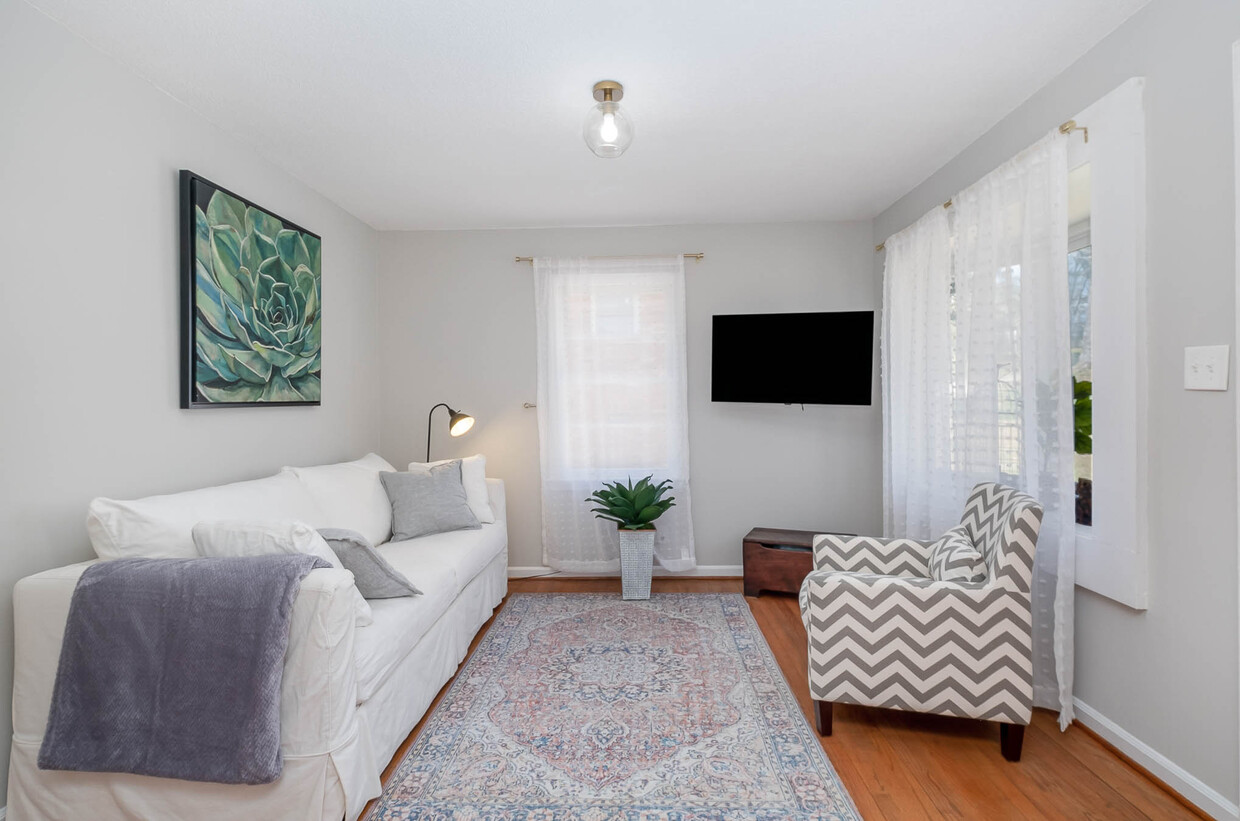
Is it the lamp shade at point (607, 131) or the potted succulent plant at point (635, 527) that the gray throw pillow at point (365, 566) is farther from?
the potted succulent plant at point (635, 527)

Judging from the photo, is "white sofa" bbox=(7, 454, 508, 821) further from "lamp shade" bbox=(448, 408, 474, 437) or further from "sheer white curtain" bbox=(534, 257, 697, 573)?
"sheer white curtain" bbox=(534, 257, 697, 573)

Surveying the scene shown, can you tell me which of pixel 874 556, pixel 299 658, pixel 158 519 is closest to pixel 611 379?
pixel 874 556

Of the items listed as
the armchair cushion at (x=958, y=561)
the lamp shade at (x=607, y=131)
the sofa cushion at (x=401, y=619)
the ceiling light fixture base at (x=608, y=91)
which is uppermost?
the ceiling light fixture base at (x=608, y=91)

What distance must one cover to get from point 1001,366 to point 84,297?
137 inches

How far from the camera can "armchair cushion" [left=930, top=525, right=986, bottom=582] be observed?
235 cm

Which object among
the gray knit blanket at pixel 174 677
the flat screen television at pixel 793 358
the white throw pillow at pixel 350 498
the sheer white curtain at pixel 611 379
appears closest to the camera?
the gray knit blanket at pixel 174 677

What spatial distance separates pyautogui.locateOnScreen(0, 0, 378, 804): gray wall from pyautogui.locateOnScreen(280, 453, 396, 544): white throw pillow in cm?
33

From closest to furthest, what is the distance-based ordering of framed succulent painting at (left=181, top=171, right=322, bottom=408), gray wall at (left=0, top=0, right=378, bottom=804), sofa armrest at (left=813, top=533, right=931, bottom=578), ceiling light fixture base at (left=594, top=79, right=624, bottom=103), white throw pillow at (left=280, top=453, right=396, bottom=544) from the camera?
gray wall at (left=0, top=0, right=378, bottom=804), ceiling light fixture base at (left=594, top=79, right=624, bottom=103), framed succulent painting at (left=181, top=171, right=322, bottom=408), sofa armrest at (left=813, top=533, right=931, bottom=578), white throw pillow at (left=280, top=453, right=396, bottom=544)

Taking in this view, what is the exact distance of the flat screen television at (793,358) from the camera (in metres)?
4.00

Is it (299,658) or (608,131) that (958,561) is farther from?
(299,658)

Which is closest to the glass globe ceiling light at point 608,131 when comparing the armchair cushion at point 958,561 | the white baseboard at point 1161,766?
the armchair cushion at point 958,561

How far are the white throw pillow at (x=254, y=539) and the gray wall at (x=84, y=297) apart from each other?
0.50 metres

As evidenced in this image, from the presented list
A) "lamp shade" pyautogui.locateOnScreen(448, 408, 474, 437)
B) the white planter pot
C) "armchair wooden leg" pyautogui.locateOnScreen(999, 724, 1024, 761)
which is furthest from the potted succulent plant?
"armchair wooden leg" pyautogui.locateOnScreen(999, 724, 1024, 761)

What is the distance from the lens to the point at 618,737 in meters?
2.40
